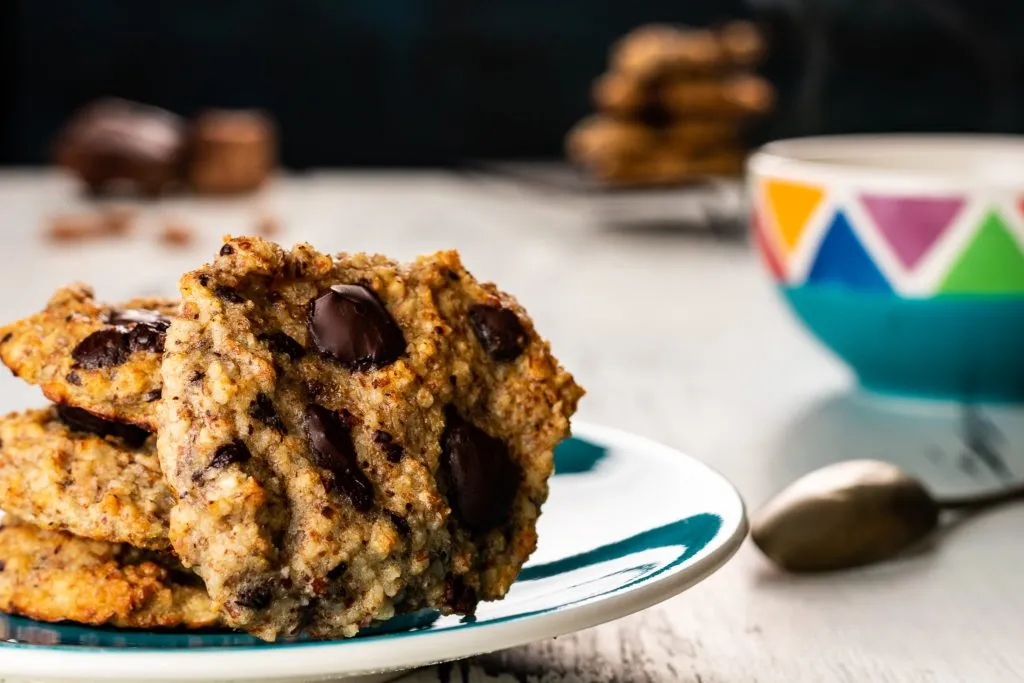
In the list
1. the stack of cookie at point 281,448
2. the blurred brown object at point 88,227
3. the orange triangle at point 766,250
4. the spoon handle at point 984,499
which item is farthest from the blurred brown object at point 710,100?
the stack of cookie at point 281,448

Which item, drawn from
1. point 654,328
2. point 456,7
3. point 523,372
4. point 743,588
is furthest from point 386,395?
point 456,7

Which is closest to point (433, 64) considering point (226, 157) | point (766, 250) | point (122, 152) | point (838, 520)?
point (226, 157)

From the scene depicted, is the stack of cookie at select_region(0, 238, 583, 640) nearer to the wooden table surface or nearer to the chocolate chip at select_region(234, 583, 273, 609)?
the chocolate chip at select_region(234, 583, 273, 609)

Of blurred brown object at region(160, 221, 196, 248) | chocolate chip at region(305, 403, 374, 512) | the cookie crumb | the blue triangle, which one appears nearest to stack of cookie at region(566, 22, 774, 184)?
the cookie crumb

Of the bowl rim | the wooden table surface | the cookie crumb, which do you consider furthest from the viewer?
the cookie crumb

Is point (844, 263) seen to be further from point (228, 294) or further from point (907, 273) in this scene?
point (228, 294)

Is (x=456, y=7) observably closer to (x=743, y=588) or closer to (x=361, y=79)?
(x=361, y=79)
